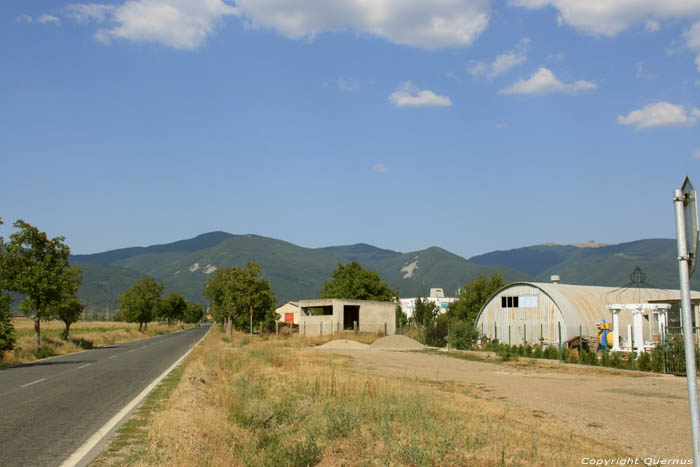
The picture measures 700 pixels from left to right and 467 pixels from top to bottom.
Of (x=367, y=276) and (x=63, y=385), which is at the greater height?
(x=367, y=276)

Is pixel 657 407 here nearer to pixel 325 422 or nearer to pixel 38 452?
pixel 325 422

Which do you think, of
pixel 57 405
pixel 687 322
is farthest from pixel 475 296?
pixel 687 322

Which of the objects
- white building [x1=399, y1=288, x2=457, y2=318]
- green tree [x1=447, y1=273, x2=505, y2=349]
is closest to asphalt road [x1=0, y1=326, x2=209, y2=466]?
green tree [x1=447, y1=273, x2=505, y2=349]

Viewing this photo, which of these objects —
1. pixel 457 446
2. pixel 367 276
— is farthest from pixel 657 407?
pixel 367 276

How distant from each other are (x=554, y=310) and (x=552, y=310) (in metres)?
0.18

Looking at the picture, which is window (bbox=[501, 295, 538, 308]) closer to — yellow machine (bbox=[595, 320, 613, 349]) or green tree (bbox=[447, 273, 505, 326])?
yellow machine (bbox=[595, 320, 613, 349])

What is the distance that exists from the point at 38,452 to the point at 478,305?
6474cm

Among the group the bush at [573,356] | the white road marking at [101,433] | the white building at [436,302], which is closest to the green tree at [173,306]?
the white building at [436,302]

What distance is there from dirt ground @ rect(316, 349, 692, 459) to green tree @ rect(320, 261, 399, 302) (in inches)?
2569

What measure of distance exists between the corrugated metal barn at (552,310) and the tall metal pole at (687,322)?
33.2m

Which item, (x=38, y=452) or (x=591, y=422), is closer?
(x=38, y=452)

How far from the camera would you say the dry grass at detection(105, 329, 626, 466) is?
7676 millimetres

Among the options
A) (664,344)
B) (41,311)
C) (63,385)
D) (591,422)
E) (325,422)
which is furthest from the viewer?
(41,311)

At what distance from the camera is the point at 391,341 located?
4709 cm
